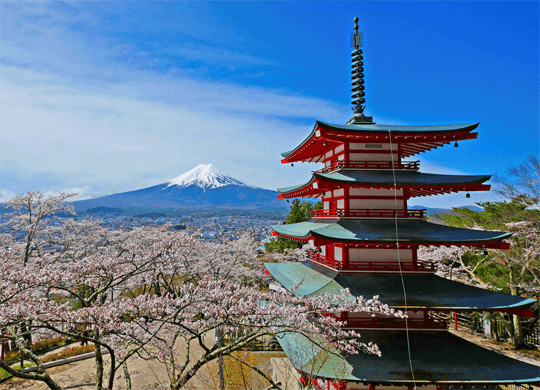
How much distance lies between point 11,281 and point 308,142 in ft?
30.9

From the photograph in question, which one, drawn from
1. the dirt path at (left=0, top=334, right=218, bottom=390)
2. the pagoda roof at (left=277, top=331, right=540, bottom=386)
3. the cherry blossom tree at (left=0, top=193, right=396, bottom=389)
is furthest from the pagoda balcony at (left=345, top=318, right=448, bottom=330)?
the dirt path at (left=0, top=334, right=218, bottom=390)

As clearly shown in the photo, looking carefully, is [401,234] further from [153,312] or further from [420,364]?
[153,312]

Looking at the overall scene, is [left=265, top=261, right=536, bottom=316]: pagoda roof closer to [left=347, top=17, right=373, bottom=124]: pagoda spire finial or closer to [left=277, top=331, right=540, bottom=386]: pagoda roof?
[left=277, top=331, right=540, bottom=386]: pagoda roof

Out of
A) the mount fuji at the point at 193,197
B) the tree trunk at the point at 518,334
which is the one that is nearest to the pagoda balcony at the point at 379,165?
the tree trunk at the point at 518,334

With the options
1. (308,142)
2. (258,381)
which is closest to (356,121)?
(308,142)

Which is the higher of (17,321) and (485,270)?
(17,321)

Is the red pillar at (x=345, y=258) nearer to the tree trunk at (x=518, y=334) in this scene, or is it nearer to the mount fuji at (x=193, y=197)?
the tree trunk at (x=518, y=334)

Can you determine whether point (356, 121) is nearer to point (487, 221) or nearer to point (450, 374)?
point (450, 374)

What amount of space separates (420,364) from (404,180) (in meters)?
5.04

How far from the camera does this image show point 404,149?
10703 millimetres

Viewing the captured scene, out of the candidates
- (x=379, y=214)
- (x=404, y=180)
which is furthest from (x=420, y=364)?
(x=404, y=180)

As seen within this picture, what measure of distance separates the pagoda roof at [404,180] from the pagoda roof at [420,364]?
4.20 metres

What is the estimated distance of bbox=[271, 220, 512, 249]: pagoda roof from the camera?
27.4 feet

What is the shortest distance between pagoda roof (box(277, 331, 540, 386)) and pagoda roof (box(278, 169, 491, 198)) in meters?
4.20
